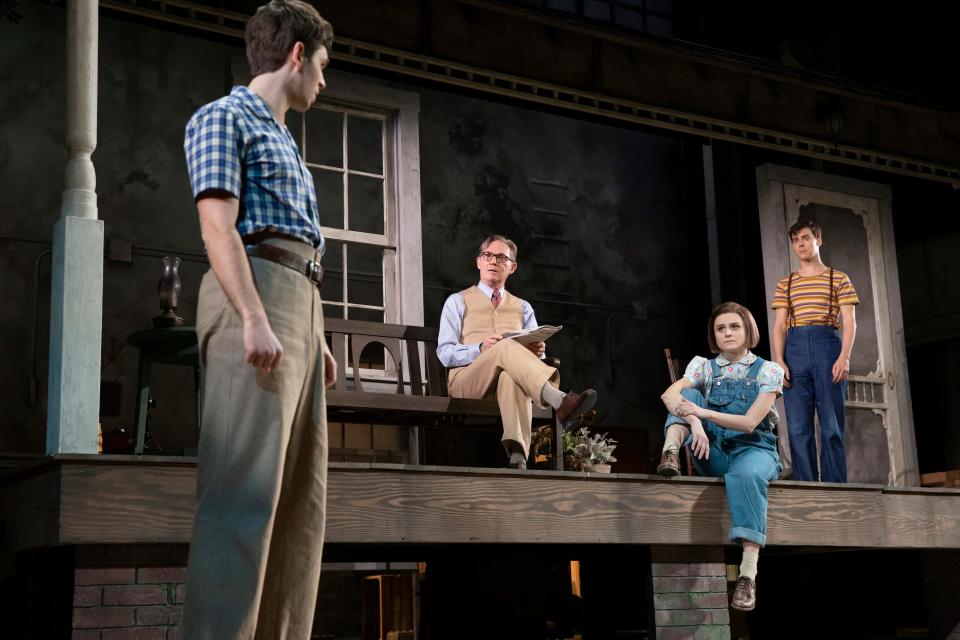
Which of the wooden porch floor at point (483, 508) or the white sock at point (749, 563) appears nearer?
the wooden porch floor at point (483, 508)

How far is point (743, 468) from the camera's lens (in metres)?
5.45

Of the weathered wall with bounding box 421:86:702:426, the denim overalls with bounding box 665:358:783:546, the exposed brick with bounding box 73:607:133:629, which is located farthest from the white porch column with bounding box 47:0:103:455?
the weathered wall with bounding box 421:86:702:426

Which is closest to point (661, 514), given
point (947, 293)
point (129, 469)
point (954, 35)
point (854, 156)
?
point (129, 469)

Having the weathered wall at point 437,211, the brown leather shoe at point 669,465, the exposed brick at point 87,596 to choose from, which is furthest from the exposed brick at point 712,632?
the weathered wall at point 437,211

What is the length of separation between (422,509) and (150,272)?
13.0 ft

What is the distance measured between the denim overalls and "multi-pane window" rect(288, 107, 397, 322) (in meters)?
2.51

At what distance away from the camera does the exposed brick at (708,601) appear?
5.45 m

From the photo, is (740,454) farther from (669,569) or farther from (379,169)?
(379,169)

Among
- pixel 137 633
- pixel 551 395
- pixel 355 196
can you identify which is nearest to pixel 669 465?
pixel 551 395

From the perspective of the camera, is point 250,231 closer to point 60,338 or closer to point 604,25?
point 60,338

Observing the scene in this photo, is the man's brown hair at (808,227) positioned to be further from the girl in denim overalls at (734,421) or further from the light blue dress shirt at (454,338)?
the light blue dress shirt at (454,338)

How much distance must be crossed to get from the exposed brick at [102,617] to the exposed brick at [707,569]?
102 inches

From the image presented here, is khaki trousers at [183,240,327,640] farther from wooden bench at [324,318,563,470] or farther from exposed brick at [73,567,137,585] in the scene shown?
wooden bench at [324,318,563,470]

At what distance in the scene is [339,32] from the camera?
633cm
